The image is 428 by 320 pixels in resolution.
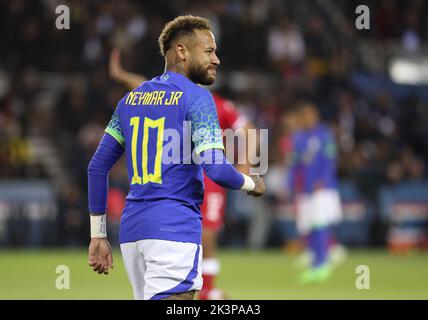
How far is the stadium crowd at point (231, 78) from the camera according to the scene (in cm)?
2098

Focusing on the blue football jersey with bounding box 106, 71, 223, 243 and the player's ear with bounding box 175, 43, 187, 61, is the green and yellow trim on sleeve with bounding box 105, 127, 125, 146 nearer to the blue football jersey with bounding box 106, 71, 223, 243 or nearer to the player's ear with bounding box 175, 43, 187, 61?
the blue football jersey with bounding box 106, 71, 223, 243

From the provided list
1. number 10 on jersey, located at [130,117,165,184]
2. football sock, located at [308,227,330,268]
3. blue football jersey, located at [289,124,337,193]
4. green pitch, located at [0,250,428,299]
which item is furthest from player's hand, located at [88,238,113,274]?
blue football jersey, located at [289,124,337,193]

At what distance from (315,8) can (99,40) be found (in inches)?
221

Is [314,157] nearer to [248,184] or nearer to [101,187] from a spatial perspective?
[101,187]

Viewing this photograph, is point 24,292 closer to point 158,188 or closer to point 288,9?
point 158,188

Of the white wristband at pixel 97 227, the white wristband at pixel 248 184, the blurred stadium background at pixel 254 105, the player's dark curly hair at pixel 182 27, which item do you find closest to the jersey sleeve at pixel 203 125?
the white wristband at pixel 248 184

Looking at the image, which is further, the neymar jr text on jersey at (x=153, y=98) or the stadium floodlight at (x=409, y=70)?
the stadium floodlight at (x=409, y=70)

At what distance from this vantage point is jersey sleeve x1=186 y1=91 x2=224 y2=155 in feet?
19.5

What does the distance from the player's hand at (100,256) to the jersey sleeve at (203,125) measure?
3.05 ft

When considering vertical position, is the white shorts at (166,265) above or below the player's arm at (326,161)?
below

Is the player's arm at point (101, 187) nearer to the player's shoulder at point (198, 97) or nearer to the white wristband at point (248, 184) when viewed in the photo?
the player's shoulder at point (198, 97)

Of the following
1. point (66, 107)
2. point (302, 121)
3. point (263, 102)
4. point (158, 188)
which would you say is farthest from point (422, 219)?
point (158, 188)

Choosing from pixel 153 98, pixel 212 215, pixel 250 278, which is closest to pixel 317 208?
pixel 250 278

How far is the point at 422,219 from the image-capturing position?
2073 cm
